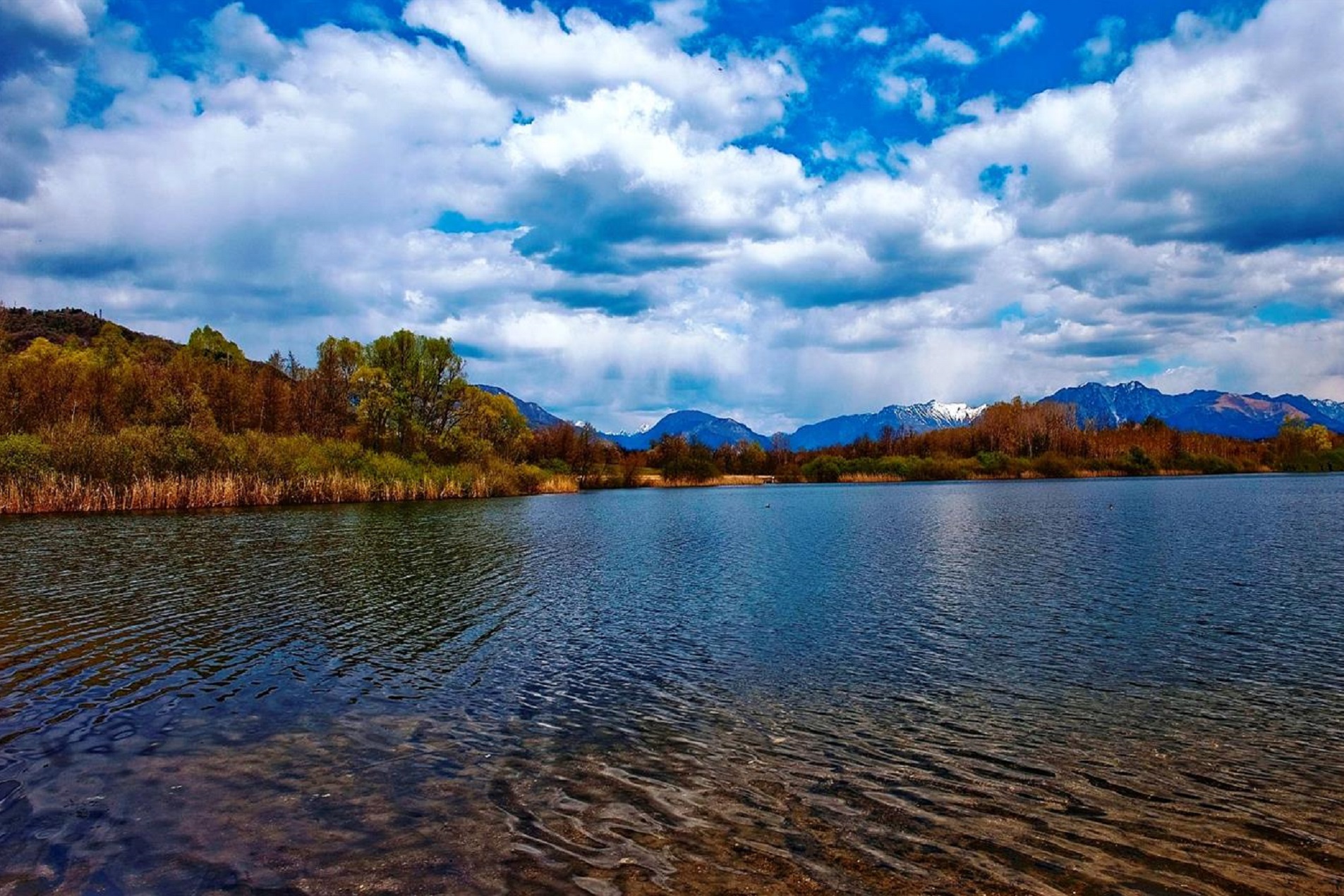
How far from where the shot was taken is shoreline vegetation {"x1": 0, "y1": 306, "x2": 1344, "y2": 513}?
52.4 meters

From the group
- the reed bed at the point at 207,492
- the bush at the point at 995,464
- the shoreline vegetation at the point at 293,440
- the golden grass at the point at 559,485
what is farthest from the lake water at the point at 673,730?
the bush at the point at 995,464

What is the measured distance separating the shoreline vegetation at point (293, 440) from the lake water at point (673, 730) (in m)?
A: 30.7

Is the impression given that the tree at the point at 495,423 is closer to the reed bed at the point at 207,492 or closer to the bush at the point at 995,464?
the reed bed at the point at 207,492

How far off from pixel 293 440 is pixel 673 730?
224ft

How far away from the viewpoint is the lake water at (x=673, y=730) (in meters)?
7.01

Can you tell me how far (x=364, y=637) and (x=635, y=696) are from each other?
789 cm

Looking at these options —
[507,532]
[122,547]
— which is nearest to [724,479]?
[507,532]

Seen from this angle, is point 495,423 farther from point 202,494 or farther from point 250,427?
point 202,494

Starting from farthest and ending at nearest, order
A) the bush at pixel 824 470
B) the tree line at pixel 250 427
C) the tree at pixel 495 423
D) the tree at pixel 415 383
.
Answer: the bush at pixel 824 470, the tree at pixel 495 423, the tree at pixel 415 383, the tree line at pixel 250 427

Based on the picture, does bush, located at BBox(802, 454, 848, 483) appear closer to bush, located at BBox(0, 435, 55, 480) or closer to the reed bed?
the reed bed

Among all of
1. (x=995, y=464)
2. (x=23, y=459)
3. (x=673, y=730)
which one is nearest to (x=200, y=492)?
(x=23, y=459)

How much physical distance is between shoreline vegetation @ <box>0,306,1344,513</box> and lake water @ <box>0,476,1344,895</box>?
3065cm


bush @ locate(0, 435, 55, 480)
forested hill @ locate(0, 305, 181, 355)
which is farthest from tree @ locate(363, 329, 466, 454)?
forested hill @ locate(0, 305, 181, 355)

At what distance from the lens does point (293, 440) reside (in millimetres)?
68688
